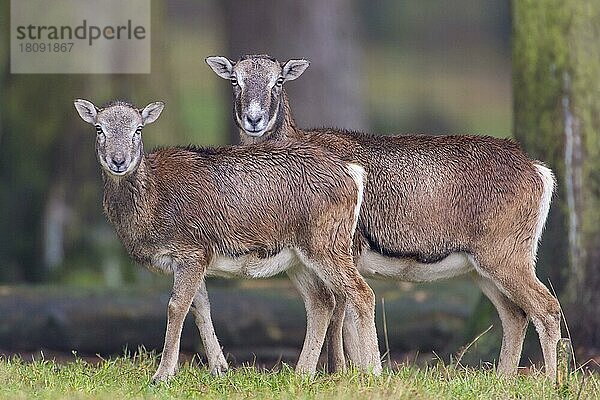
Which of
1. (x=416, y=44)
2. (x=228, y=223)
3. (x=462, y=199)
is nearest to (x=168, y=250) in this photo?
(x=228, y=223)

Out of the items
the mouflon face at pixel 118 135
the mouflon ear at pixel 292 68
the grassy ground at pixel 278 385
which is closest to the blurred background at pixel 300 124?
the mouflon ear at pixel 292 68

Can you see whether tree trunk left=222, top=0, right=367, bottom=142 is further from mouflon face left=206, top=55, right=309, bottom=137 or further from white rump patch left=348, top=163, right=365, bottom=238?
white rump patch left=348, top=163, right=365, bottom=238

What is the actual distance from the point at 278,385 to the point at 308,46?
7.38 metres

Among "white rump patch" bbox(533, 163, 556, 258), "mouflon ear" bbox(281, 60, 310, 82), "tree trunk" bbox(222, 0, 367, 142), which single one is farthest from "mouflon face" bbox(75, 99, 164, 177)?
"tree trunk" bbox(222, 0, 367, 142)

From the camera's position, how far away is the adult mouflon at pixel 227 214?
32.6ft

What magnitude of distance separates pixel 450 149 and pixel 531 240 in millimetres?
904

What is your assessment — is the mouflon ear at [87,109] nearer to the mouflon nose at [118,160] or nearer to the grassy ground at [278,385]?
the mouflon nose at [118,160]

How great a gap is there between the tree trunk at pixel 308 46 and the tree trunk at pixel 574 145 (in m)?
4.43

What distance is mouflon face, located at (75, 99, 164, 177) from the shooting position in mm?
9789

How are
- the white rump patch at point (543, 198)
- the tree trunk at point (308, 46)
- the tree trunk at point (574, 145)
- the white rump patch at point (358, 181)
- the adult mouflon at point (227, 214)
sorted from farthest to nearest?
the tree trunk at point (308, 46), the tree trunk at point (574, 145), the white rump patch at point (543, 198), the white rump patch at point (358, 181), the adult mouflon at point (227, 214)

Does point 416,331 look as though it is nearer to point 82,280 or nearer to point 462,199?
point 462,199

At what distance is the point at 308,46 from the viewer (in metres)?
16.2

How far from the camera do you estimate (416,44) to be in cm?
2445

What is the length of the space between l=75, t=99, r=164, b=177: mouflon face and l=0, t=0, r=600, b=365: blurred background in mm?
3232
